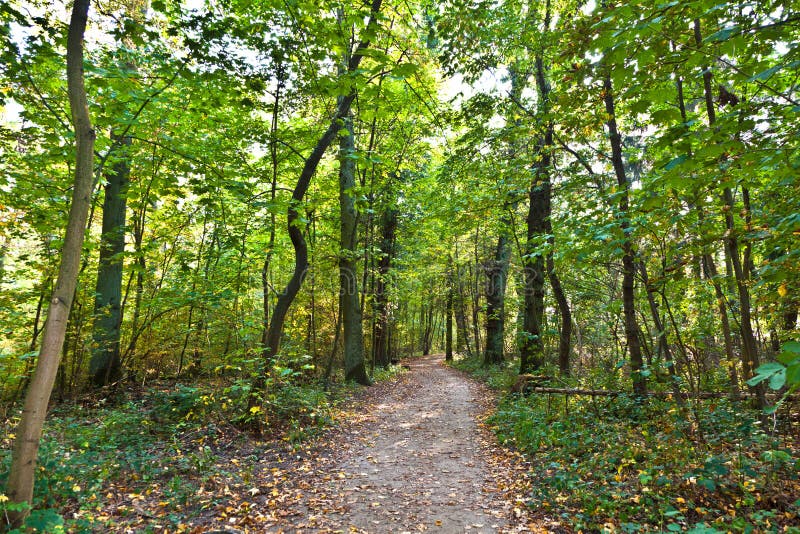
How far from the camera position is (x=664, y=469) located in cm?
455

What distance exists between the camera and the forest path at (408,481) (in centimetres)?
449

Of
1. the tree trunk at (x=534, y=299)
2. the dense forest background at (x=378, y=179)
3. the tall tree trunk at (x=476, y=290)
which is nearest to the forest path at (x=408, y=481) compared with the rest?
the dense forest background at (x=378, y=179)

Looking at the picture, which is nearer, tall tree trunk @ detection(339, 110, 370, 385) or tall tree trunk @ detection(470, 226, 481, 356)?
tall tree trunk @ detection(339, 110, 370, 385)

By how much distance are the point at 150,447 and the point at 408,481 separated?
13.0ft

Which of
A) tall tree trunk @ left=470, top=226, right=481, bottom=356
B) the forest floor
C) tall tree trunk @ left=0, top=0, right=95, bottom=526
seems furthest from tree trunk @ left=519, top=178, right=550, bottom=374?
tall tree trunk @ left=0, top=0, right=95, bottom=526

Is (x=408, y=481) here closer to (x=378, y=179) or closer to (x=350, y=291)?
(x=350, y=291)

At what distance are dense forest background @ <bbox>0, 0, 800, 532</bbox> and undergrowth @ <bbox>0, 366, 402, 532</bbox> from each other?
0.19m

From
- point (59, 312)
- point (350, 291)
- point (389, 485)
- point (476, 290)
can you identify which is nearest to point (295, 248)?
point (389, 485)

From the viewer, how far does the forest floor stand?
4438 mm

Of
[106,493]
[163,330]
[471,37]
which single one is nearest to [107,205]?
[163,330]

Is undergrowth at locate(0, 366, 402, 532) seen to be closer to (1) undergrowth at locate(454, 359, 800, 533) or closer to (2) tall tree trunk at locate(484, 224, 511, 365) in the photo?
(1) undergrowth at locate(454, 359, 800, 533)

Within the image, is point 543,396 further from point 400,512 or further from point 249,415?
point 249,415

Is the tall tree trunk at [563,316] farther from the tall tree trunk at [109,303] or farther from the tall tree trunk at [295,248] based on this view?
the tall tree trunk at [109,303]

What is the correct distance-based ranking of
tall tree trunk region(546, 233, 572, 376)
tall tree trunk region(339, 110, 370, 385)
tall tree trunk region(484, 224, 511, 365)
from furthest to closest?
tall tree trunk region(484, 224, 511, 365) → tall tree trunk region(339, 110, 370, 385) → tall tree trunk region(546, 233, 572, 376)
